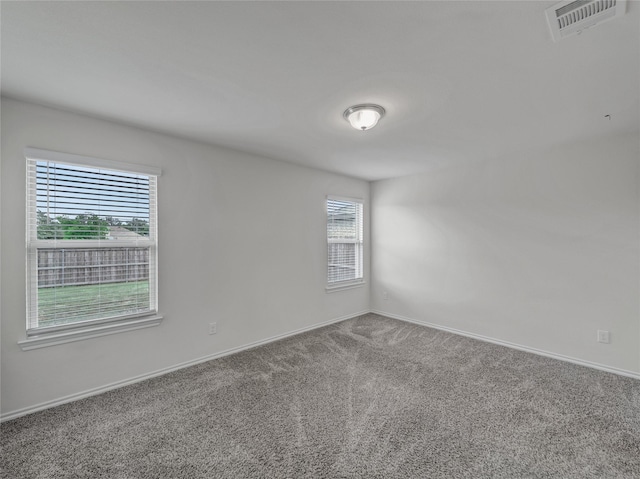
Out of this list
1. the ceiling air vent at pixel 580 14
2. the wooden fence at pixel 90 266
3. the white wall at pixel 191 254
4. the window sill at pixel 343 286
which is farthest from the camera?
the window sill at pixel 343 286

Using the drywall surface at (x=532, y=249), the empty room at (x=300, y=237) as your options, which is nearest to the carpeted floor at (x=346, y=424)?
the empty room at (x=300, y=237)

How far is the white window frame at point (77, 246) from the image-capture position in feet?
7.15

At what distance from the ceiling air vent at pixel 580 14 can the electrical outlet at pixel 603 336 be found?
3.01 m

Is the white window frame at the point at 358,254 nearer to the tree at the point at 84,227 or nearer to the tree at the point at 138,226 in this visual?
the tree at the point at 138,226

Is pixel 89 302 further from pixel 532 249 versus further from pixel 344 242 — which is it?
pixel 532 249

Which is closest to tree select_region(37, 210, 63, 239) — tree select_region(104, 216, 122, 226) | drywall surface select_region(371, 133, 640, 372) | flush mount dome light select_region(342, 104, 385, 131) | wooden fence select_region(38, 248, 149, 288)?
wooden fence select_region(38, 248, 149, 288)

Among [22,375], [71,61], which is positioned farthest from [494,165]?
[22,375]

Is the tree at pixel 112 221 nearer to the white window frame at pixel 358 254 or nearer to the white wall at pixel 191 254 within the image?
the white wall at pixel 191 254

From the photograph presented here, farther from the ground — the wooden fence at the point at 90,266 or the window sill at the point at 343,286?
the wooden fence at the point at 90,266

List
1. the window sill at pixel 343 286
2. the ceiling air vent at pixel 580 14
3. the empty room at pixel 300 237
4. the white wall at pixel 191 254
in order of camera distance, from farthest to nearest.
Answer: the window sill at pixel 343 286
the white wall at pixel 191 254
the empty room at pixel 300 237
the ceiling air vent at pixel 580 14

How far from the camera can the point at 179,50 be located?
1577 mm

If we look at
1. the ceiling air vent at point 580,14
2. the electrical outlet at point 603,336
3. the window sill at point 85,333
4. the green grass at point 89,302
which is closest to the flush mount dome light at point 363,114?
the ceiling air vent at point 580,14

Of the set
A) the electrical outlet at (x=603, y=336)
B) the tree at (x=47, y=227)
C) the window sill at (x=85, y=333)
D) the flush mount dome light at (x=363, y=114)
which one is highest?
the flush mount dome light at (x=363, y=114)

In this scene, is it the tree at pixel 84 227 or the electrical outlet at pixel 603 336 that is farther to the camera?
the electrical outlet at pixel 603 336
